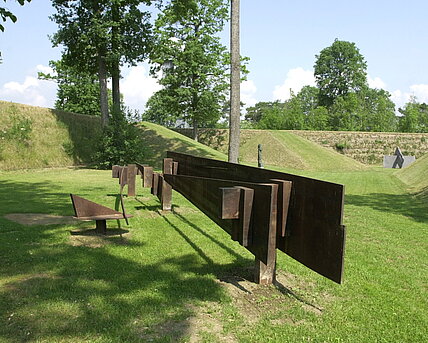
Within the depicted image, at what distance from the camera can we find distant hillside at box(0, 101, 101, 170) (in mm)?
22188

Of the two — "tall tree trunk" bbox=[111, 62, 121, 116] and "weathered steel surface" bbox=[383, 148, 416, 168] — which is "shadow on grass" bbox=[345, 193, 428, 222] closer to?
"tall tree trunk" bbox=[111, 62, 121, 116]

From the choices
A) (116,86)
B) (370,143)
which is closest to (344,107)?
(370,143)

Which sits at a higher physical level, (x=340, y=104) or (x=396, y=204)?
(x=340, y=104)

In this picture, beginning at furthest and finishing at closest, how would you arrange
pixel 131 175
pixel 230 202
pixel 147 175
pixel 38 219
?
1. pixel 131 175
2. pixel 147 175
3. pixel 38 219
4. pixel 230 202

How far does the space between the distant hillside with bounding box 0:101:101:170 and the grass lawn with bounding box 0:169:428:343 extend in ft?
57.9

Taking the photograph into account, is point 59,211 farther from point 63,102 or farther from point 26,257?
point 63,102

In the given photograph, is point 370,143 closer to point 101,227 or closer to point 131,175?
point 131,175

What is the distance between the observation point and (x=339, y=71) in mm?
69188

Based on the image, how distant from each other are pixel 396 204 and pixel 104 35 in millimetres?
18513

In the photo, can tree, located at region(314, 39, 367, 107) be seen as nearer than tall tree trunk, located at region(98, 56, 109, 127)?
No

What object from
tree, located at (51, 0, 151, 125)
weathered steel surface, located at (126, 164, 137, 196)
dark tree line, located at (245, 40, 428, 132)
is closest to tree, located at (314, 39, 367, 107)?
dark tree line, located at (245, 40, 428, 132)

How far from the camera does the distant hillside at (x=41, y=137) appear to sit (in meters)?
22.2

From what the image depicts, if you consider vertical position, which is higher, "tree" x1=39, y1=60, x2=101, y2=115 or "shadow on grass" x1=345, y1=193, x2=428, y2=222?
"tree" x1=39, y1=60, x2=101, y2=115

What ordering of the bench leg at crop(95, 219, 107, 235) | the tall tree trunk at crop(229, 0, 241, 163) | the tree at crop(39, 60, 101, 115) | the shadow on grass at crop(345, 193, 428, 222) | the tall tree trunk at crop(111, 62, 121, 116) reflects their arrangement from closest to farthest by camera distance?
the bench leg at crop(95, 219, 107, 235)
the shadow on grass at crop(345, 193, 428, 222)
the tall tree trunk at crop(229, 0, 241, 163)
the tall tree trunk at crop(111, 62, 121, 116)
the tree at crop(39, 60, 101, 115)
